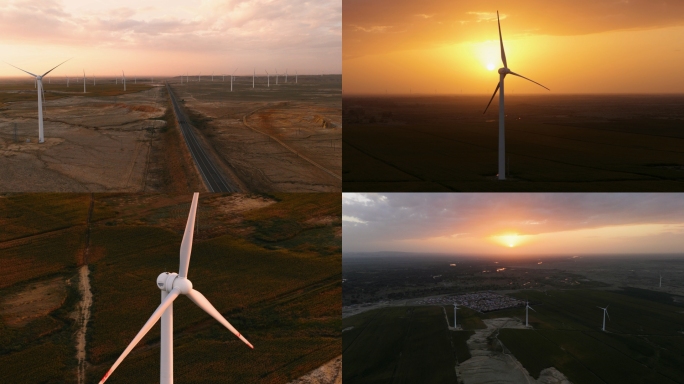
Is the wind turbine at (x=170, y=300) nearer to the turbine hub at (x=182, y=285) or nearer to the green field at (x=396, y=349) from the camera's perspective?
the turbine hub at (x=182, y=285)

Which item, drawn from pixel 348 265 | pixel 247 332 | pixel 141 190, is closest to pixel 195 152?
pixel 141 190

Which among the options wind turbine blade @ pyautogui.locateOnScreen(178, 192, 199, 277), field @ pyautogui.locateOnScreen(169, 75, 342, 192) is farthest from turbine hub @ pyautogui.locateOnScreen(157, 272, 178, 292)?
field @ pyautogui.locateOnScreen(169, 75, 342, 192)

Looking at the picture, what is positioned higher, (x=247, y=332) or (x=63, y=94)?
(x=63, y=94)

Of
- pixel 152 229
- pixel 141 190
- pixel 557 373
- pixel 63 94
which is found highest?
pixel 63 94

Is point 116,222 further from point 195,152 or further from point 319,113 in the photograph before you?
point 319,113

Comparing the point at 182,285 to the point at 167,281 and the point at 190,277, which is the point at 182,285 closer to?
the point at 167,281

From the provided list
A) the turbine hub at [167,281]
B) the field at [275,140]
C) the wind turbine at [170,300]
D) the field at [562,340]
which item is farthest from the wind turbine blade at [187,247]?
the field at [275,140]

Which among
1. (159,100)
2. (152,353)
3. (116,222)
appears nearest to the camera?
(152,353)

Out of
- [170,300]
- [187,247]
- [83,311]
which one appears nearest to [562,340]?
[187,247]
